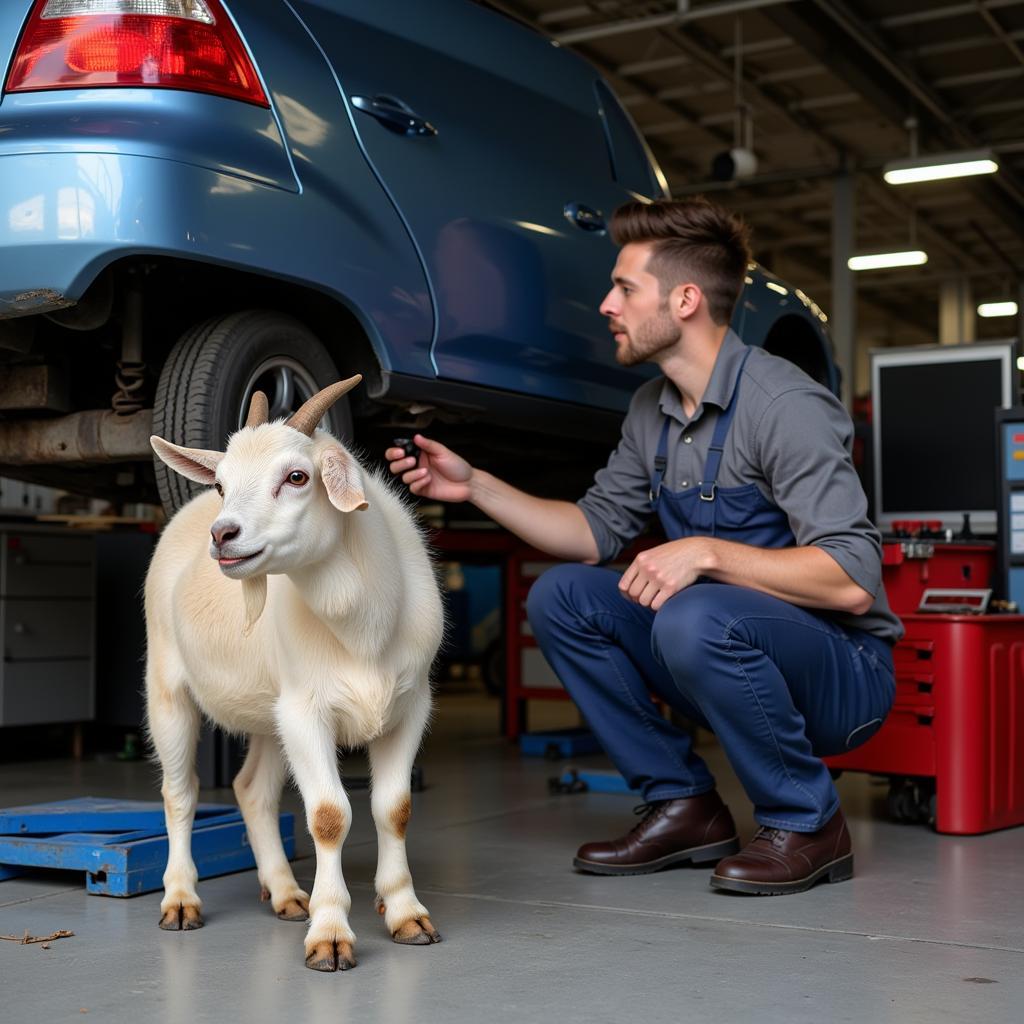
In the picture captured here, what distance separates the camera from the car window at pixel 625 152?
3.96 metres

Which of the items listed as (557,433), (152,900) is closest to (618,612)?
(557,433)

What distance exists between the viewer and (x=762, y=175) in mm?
13148

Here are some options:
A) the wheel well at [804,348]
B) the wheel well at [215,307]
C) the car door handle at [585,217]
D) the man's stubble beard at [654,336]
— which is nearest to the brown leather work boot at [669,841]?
the man's stubble beard at [654,336]

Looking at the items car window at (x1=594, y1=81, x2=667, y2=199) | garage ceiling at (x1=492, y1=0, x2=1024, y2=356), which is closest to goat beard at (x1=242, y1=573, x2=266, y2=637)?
car window at (x1=594, y1=81, x2=667, y2=199)

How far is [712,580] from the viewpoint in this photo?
9.00 feet

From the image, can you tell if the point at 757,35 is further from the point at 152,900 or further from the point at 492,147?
the point at 152,900

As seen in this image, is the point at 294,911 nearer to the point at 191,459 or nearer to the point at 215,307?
the point at 191,459

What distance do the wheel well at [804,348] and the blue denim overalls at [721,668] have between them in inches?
72.3

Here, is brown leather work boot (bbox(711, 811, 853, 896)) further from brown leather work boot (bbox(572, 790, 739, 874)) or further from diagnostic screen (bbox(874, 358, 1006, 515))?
diagnostic screen (bbox(874, 358, 1006, 515))

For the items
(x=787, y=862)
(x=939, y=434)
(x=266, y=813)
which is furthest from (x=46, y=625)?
(x=939, y=434)

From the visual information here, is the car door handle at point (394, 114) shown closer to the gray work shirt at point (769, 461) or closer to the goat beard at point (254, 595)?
the gray work shirt at point (769, 461)

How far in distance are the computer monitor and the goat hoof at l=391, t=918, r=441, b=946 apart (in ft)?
9.17

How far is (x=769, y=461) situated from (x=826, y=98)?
10.9m

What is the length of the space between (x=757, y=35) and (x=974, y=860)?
372 inches
